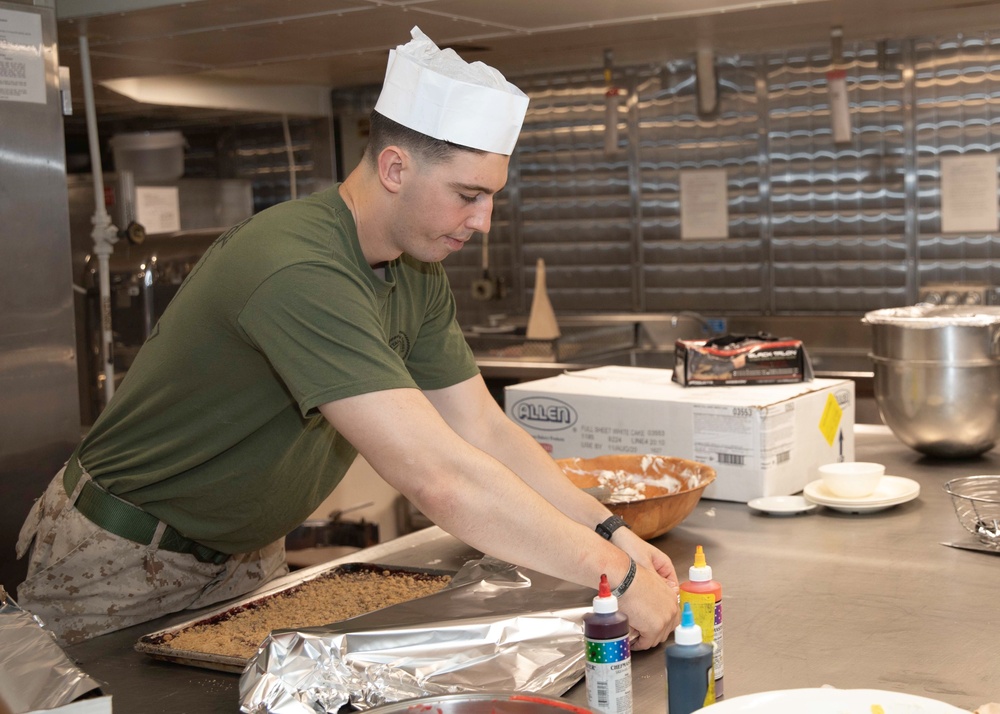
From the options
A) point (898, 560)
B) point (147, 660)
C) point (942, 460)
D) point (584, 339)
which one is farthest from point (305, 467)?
→ point (584, 339)

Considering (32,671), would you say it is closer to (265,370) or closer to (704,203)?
(265,370)

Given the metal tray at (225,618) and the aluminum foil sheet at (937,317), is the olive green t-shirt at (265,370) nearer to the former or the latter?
A: the metal tray at (225,618)

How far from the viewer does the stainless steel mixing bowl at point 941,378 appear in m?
2.29

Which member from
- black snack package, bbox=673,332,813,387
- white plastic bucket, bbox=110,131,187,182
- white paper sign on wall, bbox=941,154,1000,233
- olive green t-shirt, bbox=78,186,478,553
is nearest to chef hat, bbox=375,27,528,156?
olive green t-shirt, bbox=78,186,478,553

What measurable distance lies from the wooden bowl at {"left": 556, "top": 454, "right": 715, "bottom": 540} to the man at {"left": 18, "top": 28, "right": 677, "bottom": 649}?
0.15 meters

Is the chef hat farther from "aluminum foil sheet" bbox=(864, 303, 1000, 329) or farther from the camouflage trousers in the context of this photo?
"aluminum foil sheet" bbox=(864, 303, 1000, 329)

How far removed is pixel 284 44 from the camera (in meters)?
3.37

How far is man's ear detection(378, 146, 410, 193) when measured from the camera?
1475 mm

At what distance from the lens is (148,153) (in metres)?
4.74

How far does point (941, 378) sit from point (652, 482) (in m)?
0.73

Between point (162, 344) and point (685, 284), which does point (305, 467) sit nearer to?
point (162, 344)

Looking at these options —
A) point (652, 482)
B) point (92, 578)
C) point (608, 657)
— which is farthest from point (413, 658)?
point (652, 482)

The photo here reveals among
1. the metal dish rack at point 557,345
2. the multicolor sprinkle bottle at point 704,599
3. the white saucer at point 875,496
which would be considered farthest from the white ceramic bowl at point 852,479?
the metal dish rack at point 557,345

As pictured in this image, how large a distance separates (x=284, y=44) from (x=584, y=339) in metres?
1.81
